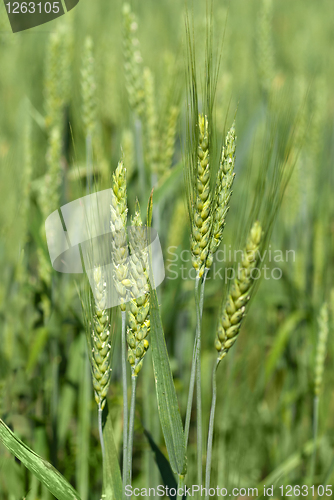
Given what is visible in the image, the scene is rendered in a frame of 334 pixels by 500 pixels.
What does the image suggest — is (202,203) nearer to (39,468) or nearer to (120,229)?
(120,229)

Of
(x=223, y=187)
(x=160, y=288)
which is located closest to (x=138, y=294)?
(x=223, y=187)

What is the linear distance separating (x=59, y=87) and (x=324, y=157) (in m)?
0.81

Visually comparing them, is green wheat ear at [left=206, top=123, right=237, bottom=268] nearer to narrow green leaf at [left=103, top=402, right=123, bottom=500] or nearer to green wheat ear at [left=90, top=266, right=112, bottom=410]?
green wheat ear at [left=90, top=266, right=112, bottom=410]

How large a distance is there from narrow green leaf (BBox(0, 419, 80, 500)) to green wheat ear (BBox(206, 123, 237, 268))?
0.22 meters

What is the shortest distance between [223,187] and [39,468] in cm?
29

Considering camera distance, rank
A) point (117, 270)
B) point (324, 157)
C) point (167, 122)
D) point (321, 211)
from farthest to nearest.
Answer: point (324, 157) < point (321, 211) < point (167, 122) < point (117, 270)

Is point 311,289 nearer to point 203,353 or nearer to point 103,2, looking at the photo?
point 203,353

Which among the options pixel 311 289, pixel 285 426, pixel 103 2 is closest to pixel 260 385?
pixel 285 426

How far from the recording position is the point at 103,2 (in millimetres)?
Answer: 1738

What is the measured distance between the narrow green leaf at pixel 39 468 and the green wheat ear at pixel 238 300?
177 mm

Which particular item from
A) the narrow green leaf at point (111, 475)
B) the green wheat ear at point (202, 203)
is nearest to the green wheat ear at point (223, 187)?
the green wheat ear at point (202, 203)

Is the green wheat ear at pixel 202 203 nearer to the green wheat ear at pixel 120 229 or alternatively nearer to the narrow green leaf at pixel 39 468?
the green wheat ear at pixel 120 229

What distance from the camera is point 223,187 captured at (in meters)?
0.35

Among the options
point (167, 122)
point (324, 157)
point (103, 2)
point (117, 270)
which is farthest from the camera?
point (103, 2)
